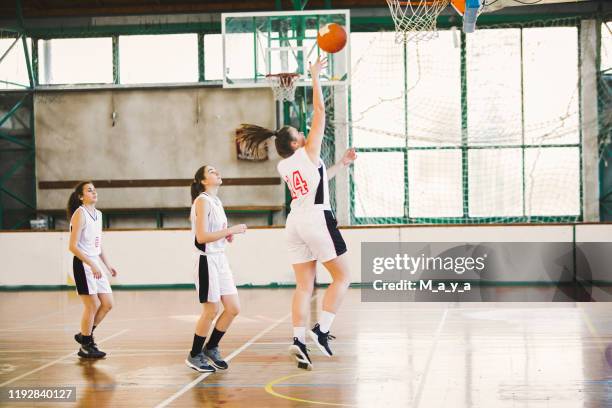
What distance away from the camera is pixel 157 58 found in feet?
62.5

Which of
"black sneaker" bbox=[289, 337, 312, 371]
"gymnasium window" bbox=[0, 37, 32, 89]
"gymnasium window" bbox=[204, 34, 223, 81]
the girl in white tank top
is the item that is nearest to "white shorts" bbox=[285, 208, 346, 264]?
the girl in white tank top

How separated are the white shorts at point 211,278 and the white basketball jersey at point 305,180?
0.77 m

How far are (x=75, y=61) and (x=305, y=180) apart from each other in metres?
14.2

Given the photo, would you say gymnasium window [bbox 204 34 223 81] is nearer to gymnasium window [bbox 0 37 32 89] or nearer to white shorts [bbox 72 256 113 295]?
gymnasium window [bbox 0 37 32 89]

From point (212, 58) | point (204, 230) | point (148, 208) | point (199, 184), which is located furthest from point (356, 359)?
point (212, 58)

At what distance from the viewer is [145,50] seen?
19.1m

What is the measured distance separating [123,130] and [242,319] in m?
9.83

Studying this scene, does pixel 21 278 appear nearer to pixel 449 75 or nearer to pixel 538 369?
pixel 449 75

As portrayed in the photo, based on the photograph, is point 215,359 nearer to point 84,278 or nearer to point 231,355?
point 231,355

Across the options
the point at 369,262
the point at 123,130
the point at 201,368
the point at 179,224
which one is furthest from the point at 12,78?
the point at 201,368

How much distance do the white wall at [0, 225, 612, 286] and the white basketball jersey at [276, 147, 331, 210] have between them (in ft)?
27.3

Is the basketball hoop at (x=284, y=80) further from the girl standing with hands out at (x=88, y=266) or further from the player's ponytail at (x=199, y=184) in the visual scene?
the player's ponytail at (x=199, y=184)

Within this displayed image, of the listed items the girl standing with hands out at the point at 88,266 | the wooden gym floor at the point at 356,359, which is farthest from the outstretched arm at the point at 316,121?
the girl standing with hands out at the point at 88,266

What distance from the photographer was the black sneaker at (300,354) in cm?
638
